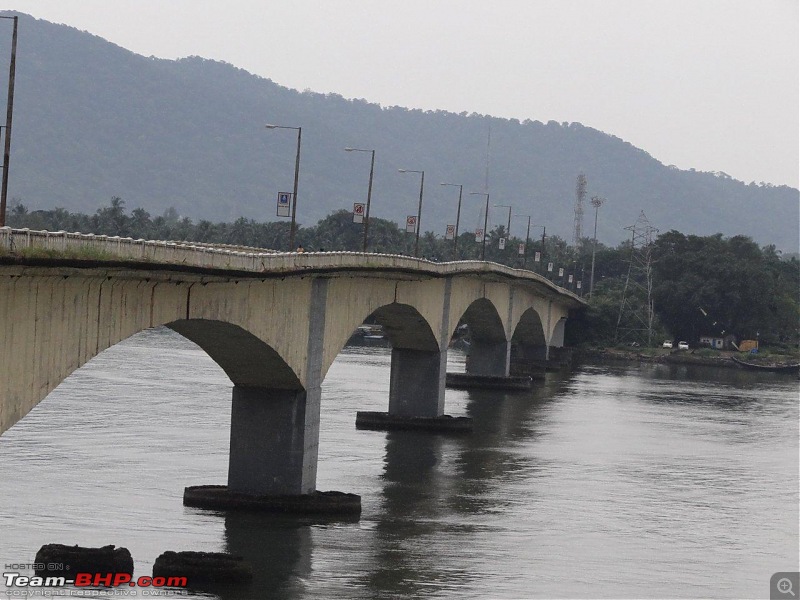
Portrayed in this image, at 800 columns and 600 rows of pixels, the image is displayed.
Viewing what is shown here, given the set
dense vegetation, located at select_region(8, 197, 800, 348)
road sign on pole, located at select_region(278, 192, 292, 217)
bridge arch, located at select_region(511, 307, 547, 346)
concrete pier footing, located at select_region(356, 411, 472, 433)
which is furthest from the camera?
dense vegetation, located at select_region(8, 197, 800, 348)

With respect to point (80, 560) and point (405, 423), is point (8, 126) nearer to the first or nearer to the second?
point (80, 560)

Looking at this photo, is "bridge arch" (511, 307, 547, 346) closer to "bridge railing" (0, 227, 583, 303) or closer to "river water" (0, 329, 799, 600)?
"river water" (0, 329, 799, 600)

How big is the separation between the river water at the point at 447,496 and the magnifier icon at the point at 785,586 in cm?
48

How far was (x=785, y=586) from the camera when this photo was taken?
39000 mm

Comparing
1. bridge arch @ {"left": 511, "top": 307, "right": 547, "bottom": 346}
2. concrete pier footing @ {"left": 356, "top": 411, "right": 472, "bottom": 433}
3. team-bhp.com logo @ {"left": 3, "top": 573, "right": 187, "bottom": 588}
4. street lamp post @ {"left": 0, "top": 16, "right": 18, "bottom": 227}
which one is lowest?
team-bhp.com logo @ {"left": 3, "top": 573, "right": 187, "bottom": 588}

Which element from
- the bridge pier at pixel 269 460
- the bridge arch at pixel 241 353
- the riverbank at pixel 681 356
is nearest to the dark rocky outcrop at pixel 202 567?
the bridge arch at pixel 241 353

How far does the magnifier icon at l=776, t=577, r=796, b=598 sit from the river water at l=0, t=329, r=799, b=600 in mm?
481

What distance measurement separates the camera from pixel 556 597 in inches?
1423

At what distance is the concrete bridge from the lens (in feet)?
89.4

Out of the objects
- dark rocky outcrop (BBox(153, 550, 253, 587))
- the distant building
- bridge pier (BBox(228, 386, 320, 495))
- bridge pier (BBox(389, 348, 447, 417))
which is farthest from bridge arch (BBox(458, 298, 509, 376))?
dark rocky outcrop (BBox(153, 550, 253, 587))

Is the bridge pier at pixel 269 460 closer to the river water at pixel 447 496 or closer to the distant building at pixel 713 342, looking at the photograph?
the river water at pixel 447 496

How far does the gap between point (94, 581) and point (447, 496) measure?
69.1 feet

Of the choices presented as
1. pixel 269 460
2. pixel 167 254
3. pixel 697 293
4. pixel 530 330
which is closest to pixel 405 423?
pixel 269 460

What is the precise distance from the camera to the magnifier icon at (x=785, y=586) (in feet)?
126
